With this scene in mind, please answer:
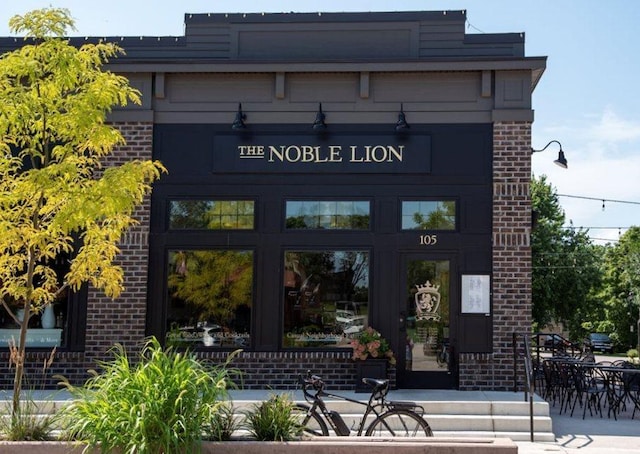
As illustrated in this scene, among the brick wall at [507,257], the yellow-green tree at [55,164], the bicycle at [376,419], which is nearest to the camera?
the yellow-green tree at [55,164]

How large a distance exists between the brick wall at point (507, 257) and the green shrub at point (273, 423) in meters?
5.11

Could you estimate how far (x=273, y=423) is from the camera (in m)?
5.50

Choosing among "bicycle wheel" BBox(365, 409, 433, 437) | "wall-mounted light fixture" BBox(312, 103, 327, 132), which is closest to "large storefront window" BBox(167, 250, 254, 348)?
"wall-mounted light fixture" BBox(312, 103, 327, 132)

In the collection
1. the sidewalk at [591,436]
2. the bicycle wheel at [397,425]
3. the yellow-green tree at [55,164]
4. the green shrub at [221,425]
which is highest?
the yellow-green tree at [55,164]

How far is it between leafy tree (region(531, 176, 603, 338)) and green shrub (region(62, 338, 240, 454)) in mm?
26182

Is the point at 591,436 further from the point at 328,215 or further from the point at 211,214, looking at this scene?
the point at 211,214

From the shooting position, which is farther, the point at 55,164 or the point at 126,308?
the point at 126,308

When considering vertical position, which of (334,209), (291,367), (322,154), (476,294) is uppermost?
(322,154)

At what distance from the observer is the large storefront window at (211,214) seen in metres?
10.6

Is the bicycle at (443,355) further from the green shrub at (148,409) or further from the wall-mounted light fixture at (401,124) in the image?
the green shrub at (148,409)

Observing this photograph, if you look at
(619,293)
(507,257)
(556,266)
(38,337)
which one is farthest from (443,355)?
(619,293)

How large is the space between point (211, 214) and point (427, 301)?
338 cm

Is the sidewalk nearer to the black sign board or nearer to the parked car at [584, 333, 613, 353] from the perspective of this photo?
the black sign board

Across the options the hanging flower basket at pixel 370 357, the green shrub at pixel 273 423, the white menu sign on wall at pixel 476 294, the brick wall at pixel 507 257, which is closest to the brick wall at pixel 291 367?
the hanging flower basket at pixel 370 357
